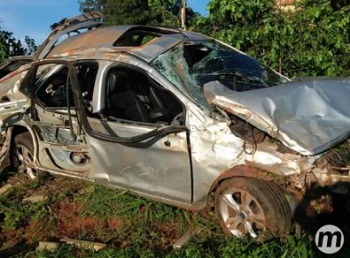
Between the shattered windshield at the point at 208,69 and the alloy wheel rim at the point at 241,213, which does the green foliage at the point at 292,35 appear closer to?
the shattered windshield at the point at 208,69

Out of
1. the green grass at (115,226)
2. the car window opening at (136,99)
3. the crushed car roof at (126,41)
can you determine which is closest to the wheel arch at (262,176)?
the green grass at (115,226)

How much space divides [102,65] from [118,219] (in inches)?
59.3

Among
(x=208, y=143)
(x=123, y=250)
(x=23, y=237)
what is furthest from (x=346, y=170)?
(x=23, y=237)

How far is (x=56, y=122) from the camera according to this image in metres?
5.09

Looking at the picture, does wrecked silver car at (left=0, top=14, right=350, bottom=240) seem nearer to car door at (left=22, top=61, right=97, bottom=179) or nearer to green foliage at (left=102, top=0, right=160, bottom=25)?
Result: car door at (left=22, top=61, right=97, bottom=179)

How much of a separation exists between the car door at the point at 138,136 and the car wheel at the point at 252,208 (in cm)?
35

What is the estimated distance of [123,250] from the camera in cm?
379

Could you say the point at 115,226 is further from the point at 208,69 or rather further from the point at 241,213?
the point at 208,69

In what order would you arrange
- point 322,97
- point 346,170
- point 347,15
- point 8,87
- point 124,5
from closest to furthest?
point 346,170, point 322,97, point 8,87, point 347,15, point 124,5

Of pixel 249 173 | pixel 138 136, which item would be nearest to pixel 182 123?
pixel 138 136

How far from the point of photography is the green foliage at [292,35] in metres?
7.16

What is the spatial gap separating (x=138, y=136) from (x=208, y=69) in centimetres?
100

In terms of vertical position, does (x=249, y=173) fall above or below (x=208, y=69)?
below

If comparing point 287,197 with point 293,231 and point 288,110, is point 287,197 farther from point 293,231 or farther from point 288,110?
point 288,110
